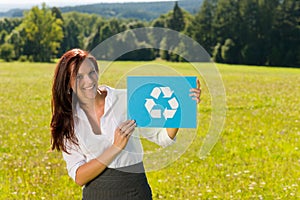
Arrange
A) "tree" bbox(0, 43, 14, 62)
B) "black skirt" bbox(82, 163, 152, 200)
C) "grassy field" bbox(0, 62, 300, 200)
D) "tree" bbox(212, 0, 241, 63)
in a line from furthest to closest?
1. "tree" bbox(0, 43, 14, 62)
2. "tree" bbox(212, 0, 241, 63)
3. "grassy field" bbox(0, 62, 300, 200)
4. "black skirt" bbox(82, 163, 152, 200)

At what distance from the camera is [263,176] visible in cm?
557

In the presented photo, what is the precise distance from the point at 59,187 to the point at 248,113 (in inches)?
231

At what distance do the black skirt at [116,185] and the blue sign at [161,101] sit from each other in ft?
2.48

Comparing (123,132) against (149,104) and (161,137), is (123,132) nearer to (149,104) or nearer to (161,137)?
(149,104)

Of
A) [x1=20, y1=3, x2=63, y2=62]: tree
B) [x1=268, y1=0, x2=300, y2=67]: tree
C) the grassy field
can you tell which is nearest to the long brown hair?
the grassy field

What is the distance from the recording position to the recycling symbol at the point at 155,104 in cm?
219

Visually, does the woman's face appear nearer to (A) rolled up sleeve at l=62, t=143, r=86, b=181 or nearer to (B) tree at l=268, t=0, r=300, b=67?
(A) rolled up sleeve at l=62, t=143, r=86, b=181

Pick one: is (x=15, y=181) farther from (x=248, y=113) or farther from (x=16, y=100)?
(x=16, y=100)

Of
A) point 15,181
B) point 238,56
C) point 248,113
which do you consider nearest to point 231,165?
point 15,181

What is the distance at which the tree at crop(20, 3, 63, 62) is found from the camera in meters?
56.8

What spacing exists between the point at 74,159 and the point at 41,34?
59724mm

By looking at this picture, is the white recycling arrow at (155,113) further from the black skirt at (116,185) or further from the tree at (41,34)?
the tree at (41,34)

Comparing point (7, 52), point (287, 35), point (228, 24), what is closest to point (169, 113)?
point (287, 35)

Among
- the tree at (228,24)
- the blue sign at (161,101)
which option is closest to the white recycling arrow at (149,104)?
the blue sign at (161,101)
